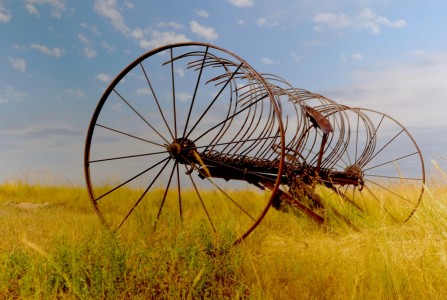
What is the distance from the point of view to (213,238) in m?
2.91

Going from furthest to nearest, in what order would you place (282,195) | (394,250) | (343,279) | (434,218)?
1. (282,195)
2. (434,218)
3. (394,250)
4. (343,279)

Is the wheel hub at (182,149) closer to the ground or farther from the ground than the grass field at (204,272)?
farther from the ground

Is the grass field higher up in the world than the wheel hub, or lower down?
lower down

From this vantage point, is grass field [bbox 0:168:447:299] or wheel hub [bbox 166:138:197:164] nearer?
grass field [bbox 0:168:447:299]

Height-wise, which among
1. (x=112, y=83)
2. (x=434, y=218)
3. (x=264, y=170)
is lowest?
(x=434, y=218)

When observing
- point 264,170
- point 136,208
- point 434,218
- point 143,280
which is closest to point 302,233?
point 264,170

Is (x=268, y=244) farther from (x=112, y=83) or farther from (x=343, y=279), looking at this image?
(x=112, y=83)

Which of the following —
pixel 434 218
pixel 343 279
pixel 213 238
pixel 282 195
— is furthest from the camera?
pixel 282 195

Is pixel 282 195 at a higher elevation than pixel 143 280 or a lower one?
higher

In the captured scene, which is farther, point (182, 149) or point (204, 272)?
point (182, 149)

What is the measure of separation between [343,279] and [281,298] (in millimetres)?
580

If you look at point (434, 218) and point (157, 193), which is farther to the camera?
point (157, 193)

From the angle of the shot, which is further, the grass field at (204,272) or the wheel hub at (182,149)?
the wheel hub at (182,149)

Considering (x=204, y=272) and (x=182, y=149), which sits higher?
(x=182, y=149)
